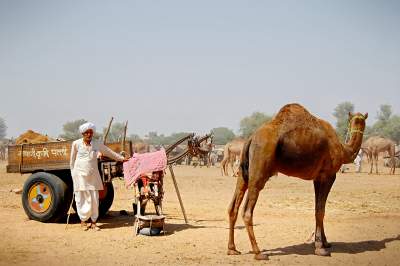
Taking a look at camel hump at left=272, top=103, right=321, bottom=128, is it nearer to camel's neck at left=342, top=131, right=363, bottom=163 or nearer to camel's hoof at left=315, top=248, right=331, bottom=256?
camel's neck at left=342, top=131, right=363, bottom=163

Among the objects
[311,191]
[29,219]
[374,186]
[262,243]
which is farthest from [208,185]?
[262,243]

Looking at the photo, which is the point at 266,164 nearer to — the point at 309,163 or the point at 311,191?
the point at 309,163

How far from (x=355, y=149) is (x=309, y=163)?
130 cm

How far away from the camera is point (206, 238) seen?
9008 millimetres

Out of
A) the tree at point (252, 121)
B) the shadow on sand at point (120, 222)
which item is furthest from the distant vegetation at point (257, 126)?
the shadow on sand at point (120, 222)

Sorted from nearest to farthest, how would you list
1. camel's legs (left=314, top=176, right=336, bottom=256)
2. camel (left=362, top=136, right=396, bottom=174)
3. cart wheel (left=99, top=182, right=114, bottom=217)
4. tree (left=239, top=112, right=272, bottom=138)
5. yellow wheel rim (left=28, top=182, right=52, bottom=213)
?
1. camel's legs (left=314, top=176, right=336, bottom=256)
2. yellow wheel rim (left=28, top=182, right=52, bottom=213)
3. cart wheel (left=99, top=182, right=114, bottom=217)
4. camel (left=362, top=136, right=396, bottom=174)
5. tree (left=239, top=112, right=272, bottom=138)

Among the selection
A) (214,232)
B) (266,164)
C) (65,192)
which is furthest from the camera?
(65,192)

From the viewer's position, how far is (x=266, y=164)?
7.48 meters

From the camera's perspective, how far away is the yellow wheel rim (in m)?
10.4

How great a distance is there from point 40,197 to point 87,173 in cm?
152

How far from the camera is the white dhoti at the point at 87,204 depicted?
32.3ft

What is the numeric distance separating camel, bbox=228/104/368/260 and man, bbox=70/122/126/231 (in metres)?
3.31

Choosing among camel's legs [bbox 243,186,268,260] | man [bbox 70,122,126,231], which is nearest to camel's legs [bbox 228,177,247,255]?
camel's legs [bbox 243,186,268,260]

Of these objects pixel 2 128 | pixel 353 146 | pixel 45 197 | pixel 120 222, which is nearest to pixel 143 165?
pixel 120 222
